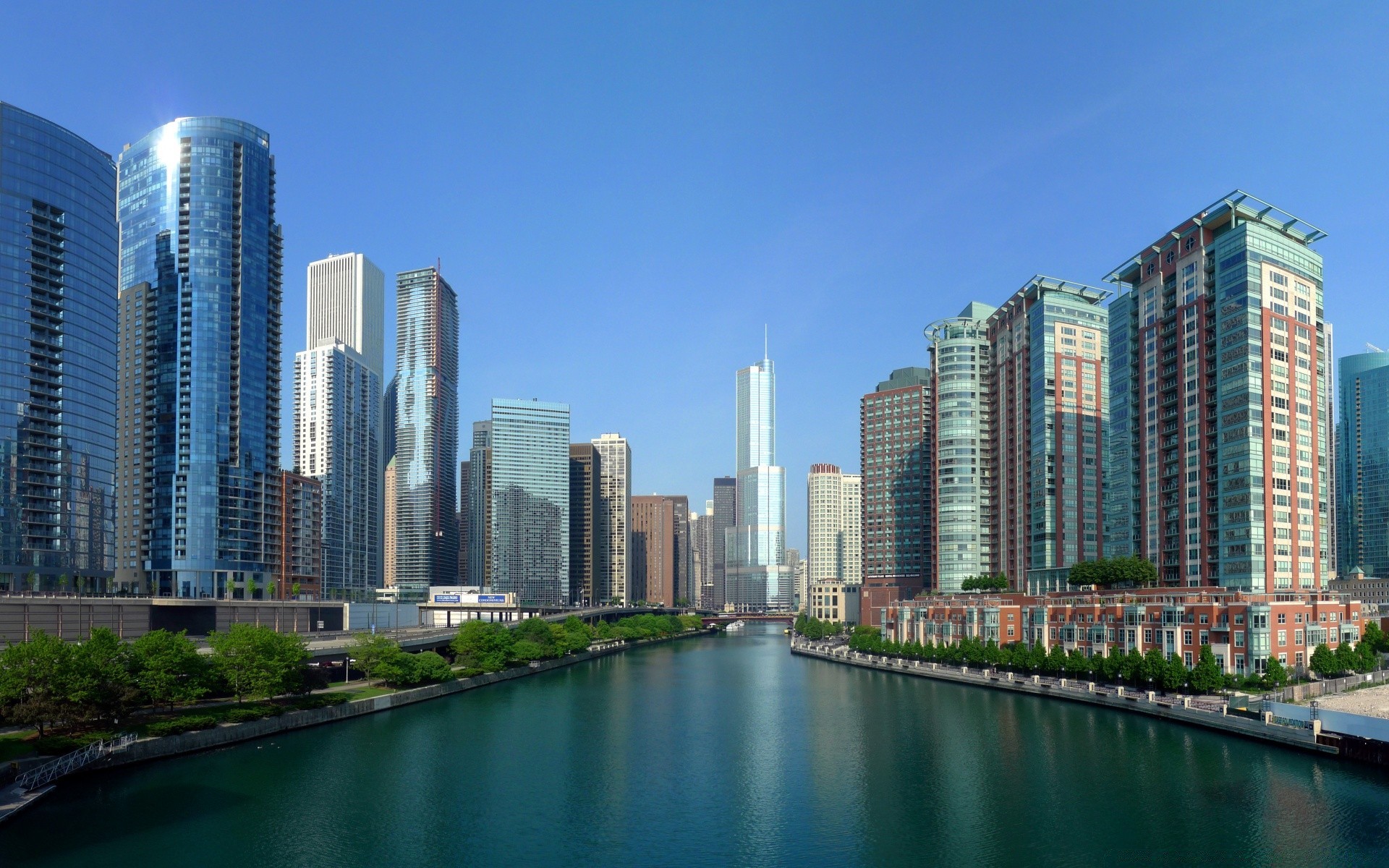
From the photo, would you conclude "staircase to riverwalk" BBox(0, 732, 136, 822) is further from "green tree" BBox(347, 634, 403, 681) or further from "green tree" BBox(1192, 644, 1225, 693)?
"green tree" BBox(1192, 644, 1225, 693)

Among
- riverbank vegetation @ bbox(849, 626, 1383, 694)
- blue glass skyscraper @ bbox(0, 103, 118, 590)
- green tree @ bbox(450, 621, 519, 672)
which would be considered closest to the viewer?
riverbank vegetation @ bbox(849, 626, 1383, 694)

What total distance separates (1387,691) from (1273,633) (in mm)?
11837

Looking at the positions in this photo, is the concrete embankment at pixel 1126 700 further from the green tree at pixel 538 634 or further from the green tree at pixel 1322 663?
the green tree at pixel 538 634

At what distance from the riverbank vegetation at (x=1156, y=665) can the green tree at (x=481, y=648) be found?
73932mm

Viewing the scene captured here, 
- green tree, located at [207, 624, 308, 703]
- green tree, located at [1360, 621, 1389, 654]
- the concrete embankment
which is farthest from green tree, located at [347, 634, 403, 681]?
green tree, located at [1360, 621, 1389, 654]

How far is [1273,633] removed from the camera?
111438 millimetres

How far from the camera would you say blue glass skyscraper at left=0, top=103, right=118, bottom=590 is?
Answer: 140250 mm

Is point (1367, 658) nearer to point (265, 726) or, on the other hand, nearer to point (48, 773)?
point (265, 726)

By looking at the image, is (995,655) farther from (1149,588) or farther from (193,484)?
(193,484)

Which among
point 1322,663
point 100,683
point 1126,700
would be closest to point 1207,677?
point 1126,700

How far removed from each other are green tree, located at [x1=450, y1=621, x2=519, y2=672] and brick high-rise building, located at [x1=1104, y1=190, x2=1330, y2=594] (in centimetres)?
10023

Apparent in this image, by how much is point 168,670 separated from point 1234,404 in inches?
4903

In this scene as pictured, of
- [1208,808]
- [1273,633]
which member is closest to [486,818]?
[1208,808]

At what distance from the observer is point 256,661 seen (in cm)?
10144
